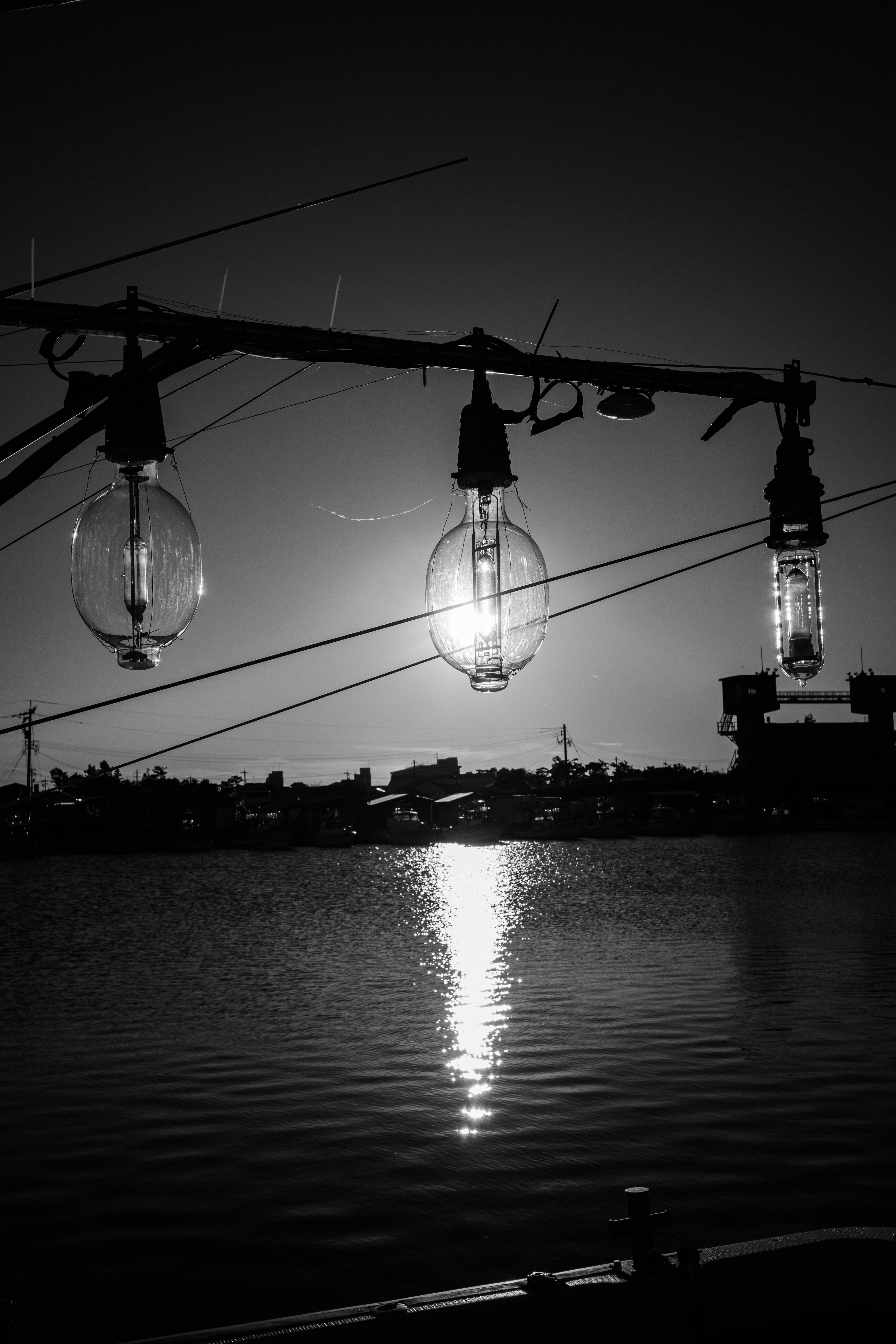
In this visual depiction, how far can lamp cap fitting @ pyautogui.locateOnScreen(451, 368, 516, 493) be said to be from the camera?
3.35 metres

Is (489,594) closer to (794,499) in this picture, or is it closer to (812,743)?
(794,499)

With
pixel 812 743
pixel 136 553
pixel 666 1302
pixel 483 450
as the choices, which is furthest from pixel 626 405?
pixel 812 743

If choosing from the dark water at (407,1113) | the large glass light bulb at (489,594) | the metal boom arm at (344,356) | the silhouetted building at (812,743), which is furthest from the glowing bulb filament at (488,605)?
the silhouetted building at (812,743)

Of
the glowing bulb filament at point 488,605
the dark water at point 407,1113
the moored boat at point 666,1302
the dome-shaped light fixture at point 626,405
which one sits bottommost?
the dark water at point 407,1113

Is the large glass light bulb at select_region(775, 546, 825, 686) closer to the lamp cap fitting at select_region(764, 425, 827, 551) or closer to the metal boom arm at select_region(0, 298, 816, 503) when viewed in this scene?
the lamp cap fitting at select_region(764, 425, 827, 551)

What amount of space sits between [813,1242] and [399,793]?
144923 mm

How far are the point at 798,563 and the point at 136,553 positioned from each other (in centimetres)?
236

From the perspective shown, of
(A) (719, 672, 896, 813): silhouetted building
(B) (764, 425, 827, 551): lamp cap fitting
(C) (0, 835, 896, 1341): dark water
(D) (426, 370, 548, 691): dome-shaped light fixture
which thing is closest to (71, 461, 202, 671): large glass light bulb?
(D) (426, 370, 548, 691): dome-shaped light fixture

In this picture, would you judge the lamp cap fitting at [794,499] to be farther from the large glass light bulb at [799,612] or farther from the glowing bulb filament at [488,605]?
the glowing bulb filament at [488,605]

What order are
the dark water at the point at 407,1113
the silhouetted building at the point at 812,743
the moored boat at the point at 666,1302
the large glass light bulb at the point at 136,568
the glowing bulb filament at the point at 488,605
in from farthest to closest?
1. the silhouetted building at the point at 812,743
2. the dark water at the point at 407,1113
3. the glowing bulb filament at the point at 488,605
4. the large glass light bulb at the point at 136,568
5. the moored boat at the point at 666,1302

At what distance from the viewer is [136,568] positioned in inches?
114

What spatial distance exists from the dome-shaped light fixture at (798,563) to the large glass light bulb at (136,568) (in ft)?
6.72

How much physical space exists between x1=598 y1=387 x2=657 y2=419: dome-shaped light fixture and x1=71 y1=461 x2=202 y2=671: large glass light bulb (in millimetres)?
1610

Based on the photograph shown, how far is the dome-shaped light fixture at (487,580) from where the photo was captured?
3.30 m
